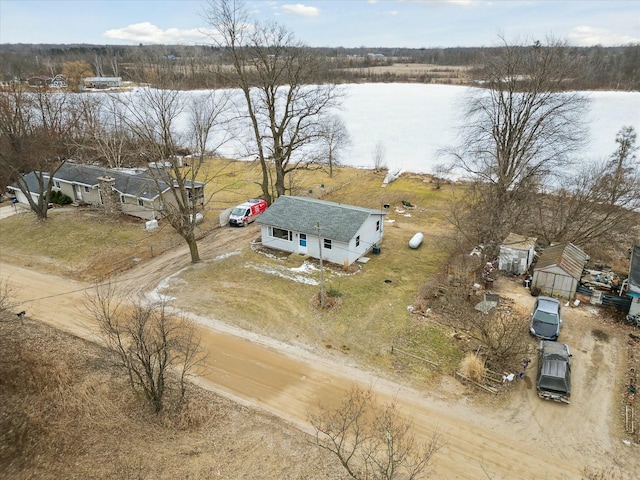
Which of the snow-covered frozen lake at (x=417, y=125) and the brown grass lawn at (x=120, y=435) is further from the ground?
the snow-covered frozen lake at (x=417, y=125)

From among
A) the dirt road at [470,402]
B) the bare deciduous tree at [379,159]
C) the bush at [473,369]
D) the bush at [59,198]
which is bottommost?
the dirt road at [470,402]

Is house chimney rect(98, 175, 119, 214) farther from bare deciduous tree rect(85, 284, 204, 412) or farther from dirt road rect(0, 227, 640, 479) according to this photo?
dirt road rect(0, 227, 640, 479)

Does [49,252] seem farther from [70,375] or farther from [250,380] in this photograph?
[250,380]

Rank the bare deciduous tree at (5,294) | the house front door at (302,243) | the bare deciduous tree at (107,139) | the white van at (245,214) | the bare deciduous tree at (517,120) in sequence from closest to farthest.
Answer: the bare deciduous tree at (5,294), the bare deciduous tree at (517,120), the house front door at (302,243), the white van at (245,214), the bare deciduous tree at (107,139)

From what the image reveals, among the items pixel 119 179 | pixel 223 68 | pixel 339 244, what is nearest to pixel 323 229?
pixel 339 244

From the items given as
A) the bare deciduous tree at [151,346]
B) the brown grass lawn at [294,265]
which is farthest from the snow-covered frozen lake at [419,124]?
the bare deciduous tree at [151,346]

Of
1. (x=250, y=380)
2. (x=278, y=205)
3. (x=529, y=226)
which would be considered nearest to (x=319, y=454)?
(x=250, y=380)

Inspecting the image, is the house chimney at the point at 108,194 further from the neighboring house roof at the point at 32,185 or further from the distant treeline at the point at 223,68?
the distant treeline at the point at 223,68

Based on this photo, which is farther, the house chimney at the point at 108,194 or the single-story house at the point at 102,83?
the single-story house at the point at 102,83
